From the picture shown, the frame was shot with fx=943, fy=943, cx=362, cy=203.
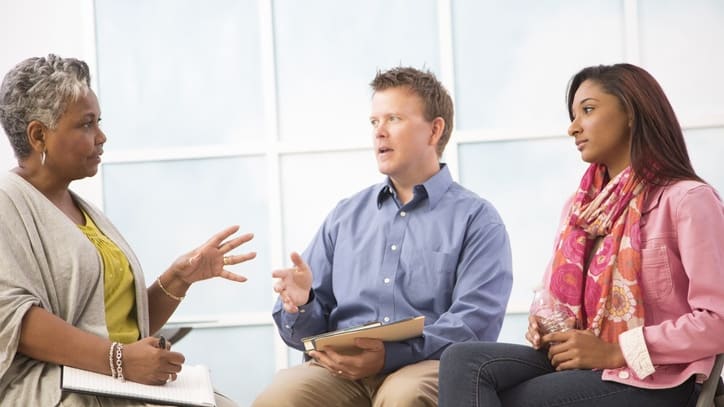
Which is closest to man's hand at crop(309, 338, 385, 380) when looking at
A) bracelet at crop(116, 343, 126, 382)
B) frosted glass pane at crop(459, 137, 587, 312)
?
bracelet at crop(116, 343, 126, 382)

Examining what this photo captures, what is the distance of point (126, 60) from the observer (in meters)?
4.46

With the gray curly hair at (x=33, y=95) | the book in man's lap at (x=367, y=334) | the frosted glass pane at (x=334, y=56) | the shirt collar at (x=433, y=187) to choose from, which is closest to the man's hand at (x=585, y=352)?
the book in man's lap at (x=367, y=334)

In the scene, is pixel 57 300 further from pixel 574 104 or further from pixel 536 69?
pixel 536 69

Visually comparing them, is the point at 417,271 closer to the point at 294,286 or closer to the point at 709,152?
the point at 294,286

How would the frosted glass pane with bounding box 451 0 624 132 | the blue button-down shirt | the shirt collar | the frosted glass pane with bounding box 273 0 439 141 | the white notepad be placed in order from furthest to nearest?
the frosted glass pane with bounding box 273 0 439 141
the frosted glass pane with bounding box 451 0 624 132
the shirt collar
the blue button-down shirt
the white notepad

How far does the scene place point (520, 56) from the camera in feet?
13.8

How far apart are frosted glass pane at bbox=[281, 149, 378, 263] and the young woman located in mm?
1867

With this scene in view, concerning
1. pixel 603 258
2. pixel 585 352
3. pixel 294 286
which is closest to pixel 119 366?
pixel 294 286

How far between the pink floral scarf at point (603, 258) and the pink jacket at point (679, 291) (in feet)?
0.14

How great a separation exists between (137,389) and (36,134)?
2.30 ft

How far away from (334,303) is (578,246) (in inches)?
34.9

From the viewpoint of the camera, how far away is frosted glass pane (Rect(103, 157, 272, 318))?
4.40 meters

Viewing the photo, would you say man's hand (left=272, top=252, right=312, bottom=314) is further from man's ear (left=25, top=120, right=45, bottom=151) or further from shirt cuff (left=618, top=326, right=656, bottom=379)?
shirt cuff (left=618, top=326, right=656, bottom=379)

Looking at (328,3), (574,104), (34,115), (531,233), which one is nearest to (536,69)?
(531,233)
